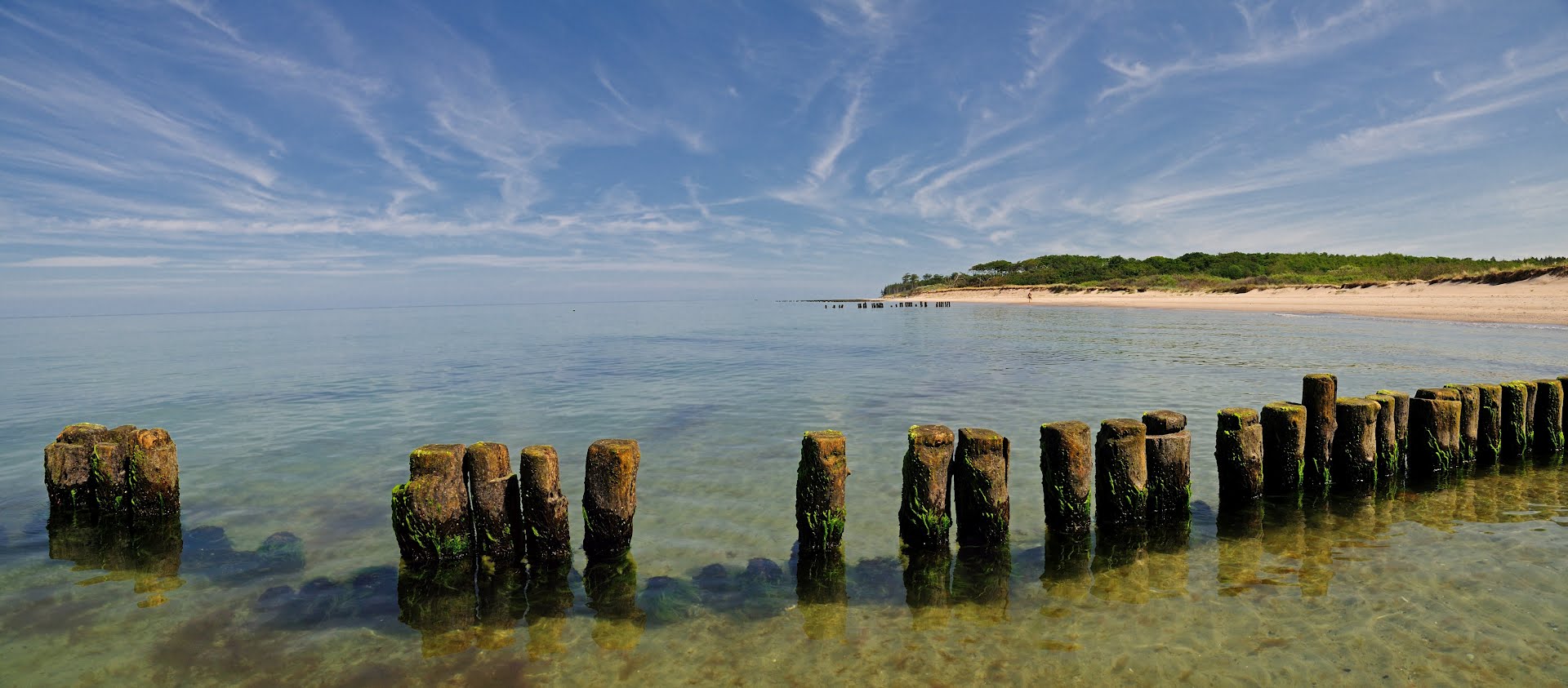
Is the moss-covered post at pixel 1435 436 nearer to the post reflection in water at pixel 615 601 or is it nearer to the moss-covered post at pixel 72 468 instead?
the post reflection in water at pixel 615 601

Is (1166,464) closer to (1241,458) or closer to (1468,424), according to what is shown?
(1241,458)

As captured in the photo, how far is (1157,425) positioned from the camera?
6738 millimetres

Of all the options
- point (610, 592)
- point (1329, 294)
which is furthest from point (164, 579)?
point (1329, 294)

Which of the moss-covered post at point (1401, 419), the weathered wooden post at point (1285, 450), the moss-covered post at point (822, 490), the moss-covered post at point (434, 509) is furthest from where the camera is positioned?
the moss-covered post at point (1401, 419)

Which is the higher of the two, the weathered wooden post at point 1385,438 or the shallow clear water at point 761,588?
the weathered wooden post at point 1385,438

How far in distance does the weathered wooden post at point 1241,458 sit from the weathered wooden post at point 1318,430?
813 mm

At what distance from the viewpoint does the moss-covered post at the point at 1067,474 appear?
638cm

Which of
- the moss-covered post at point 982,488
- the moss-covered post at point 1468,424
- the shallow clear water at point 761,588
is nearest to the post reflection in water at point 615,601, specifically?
the shallow clear water at point 761,588

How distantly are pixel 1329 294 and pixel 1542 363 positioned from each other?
4093 cm

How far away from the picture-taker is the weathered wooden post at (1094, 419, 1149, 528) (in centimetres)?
653

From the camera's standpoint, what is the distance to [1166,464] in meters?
6.71

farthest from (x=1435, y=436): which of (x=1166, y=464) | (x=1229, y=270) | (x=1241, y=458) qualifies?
(x=1229, y=270)

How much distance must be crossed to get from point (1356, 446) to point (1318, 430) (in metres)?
0.47

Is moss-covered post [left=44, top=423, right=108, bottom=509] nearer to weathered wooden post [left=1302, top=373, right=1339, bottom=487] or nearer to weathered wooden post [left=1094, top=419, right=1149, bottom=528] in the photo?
weathered wooden post [left=1094, top=419, right=1149, bottom=528]
